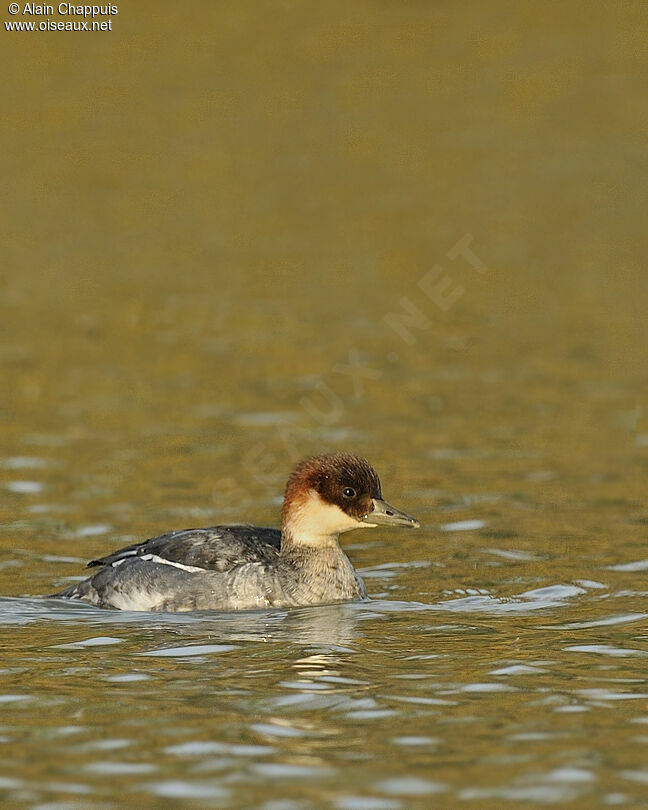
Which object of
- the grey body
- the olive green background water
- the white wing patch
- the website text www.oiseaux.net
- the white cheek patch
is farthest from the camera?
the website text www.oiseaux.net

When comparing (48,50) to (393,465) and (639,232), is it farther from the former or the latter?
(393,465)

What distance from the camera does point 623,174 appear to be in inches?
1839

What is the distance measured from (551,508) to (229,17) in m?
38.1

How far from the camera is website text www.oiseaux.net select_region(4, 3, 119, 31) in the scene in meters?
46.6

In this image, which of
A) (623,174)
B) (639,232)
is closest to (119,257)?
(639,232)

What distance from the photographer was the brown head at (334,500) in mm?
17141

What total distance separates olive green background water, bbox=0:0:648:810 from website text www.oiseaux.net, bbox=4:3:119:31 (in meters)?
0.98

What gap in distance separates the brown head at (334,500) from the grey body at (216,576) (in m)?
0.21

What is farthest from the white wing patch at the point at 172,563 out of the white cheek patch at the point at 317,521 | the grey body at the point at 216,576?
the white cheek patch at the point at 317,521

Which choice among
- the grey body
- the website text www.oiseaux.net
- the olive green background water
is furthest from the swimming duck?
the website text www.oiseaux.net

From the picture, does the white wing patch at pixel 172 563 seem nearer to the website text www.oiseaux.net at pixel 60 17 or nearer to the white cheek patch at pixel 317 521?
the white cheek patch at pixel 317 521

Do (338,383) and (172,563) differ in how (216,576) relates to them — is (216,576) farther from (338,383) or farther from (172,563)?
(338,383)

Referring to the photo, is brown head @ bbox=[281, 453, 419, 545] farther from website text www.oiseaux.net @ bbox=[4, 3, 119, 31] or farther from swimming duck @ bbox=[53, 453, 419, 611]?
website text www.oiseaux.net @ bbox=[4, 3, 119, 31]

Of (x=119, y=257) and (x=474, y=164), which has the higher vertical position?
(x=474, y=164)
